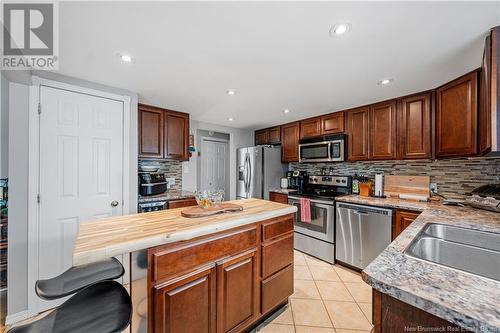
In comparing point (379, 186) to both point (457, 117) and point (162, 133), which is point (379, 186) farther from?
point (162, 133)

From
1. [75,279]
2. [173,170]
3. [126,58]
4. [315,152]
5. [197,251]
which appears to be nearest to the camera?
[75,279]

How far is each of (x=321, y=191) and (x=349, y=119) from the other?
1216mm

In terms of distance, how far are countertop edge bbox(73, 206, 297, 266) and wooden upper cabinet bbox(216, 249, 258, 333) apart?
0.25 metres

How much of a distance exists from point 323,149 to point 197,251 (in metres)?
Answer: 2.70

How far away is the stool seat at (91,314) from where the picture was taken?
0.91 m

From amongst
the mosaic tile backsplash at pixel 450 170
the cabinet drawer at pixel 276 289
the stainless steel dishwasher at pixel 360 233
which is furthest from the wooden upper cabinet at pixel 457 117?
the cabinet drawer at pixel 276 289

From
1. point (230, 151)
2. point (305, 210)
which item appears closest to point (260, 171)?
point (230, 151)

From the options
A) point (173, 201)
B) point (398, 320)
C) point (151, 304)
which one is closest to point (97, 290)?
point (151, 304)

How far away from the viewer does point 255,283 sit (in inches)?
61.9

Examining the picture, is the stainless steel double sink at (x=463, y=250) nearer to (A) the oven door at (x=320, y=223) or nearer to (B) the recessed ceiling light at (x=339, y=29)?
(B) the recessed ceiling light at (x=339, y=29)

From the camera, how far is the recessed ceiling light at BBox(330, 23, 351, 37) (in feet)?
4.20

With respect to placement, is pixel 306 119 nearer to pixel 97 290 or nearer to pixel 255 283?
pixel 255 283

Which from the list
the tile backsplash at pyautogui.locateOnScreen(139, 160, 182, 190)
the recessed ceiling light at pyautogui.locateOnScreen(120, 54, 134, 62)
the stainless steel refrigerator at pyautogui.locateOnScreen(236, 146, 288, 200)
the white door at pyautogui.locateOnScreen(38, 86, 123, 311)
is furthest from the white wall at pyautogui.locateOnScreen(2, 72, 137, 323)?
the stainless steel refrigerator at pyautogui.locateOnScreen(236, 146, 288, 200)

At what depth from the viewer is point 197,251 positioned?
1264 mm
